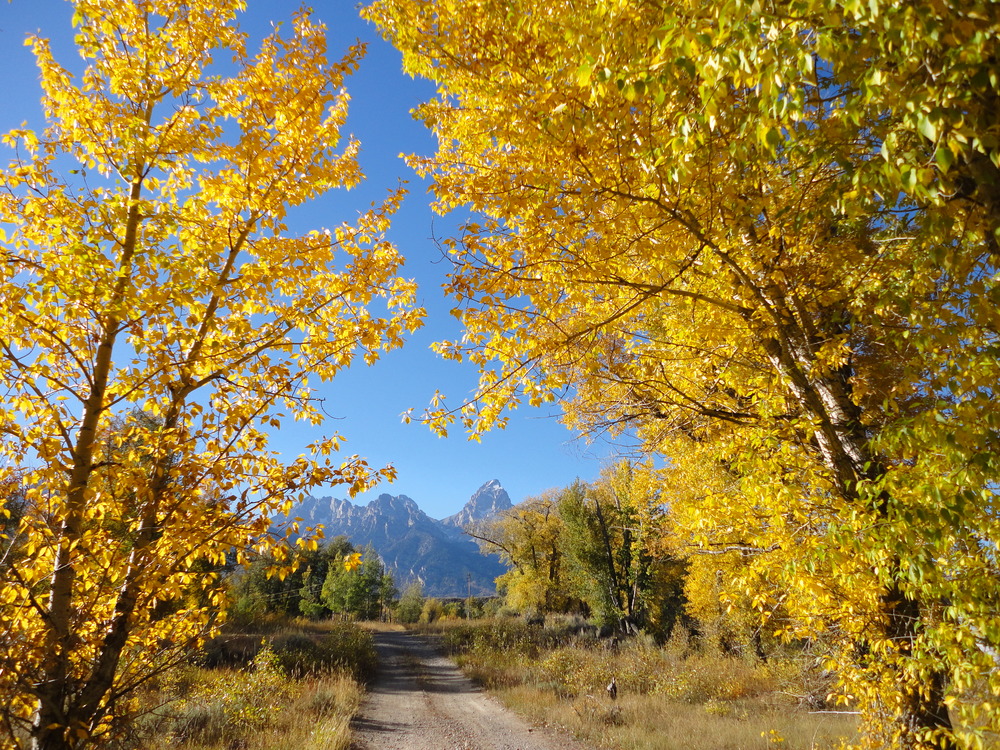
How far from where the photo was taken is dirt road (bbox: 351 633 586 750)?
9.40 m

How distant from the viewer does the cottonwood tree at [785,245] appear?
184 centimetres

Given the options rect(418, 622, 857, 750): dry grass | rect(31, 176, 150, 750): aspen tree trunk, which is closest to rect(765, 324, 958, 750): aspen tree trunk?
rect(418, 622, 857, 750): dry grass

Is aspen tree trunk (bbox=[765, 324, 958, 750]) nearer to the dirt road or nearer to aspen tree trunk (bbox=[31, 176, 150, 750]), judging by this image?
aspen tree trunk (bbox=[31, 176, 150, 750])

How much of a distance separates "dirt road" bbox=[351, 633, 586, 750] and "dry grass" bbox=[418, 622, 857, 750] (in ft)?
2.27

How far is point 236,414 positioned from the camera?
149 inches

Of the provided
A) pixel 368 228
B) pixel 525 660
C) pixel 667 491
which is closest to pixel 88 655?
pixel 368 228

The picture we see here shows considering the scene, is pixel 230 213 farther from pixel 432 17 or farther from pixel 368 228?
pixel 432 17

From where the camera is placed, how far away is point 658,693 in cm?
1345

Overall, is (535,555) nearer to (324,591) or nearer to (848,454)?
(324,591)

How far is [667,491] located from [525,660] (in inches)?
484

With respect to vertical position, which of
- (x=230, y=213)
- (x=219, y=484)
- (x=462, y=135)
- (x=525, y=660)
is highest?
(x=462, y=135)

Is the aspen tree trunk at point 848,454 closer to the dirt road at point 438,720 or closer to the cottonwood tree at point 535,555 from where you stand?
the dirt road at point 438,720

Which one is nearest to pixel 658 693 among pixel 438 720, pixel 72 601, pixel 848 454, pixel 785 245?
pixel 438 720

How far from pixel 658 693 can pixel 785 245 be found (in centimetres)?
1402
